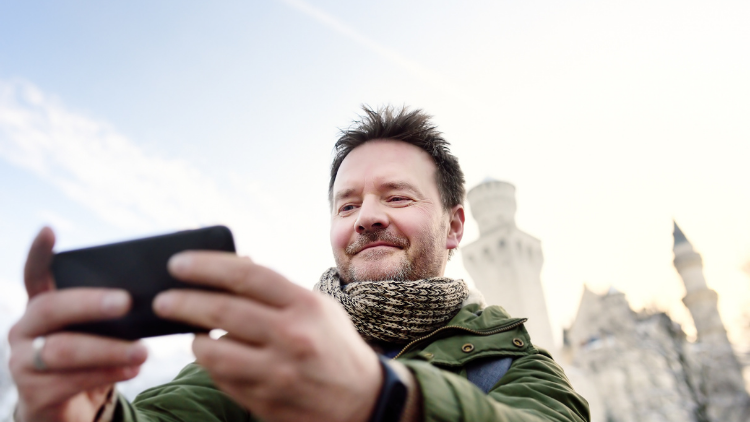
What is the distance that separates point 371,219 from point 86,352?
1.61 meters

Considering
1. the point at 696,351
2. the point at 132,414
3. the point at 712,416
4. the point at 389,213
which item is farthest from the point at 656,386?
the point at 132,414

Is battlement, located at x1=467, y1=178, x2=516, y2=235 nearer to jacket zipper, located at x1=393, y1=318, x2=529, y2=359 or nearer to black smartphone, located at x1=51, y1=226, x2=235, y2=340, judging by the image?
jacket zipper, located at x1=393, y1=318, x2=529, y2=359

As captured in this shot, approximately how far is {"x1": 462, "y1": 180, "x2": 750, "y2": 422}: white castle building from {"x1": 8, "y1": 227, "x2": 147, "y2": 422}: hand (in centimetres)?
1607

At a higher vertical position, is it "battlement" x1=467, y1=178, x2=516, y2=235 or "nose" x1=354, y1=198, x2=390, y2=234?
"battlement" x1=467, y1=178, x2=516, y2=235

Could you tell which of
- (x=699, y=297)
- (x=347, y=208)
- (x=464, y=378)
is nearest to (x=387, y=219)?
(x=347, y=208)

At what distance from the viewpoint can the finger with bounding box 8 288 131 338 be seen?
33.9 inches

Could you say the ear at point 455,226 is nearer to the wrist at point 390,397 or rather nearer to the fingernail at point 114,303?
the wrist at point 390,397

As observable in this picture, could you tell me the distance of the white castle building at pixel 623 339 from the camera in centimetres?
1414

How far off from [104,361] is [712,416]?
16518mm

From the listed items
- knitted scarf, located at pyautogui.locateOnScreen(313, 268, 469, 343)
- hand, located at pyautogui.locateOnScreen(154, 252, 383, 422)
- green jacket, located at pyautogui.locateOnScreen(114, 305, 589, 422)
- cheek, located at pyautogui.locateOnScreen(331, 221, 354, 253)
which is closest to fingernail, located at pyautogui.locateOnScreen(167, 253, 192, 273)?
hand, located at pyautogui.locateOnScreen(154, 252, 383, 422)

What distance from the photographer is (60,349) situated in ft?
2.86

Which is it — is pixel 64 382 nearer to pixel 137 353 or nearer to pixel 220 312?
pixel 137 353

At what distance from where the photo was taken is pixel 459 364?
1899mm

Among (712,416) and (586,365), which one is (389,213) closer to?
(712,416)
